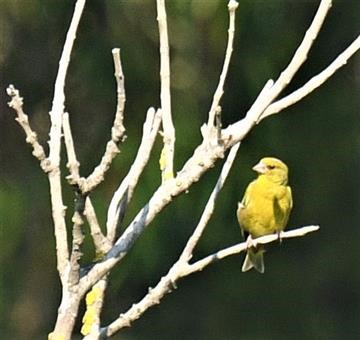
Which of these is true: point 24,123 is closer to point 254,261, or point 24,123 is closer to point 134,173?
point 134,173

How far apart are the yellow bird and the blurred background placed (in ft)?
4.19

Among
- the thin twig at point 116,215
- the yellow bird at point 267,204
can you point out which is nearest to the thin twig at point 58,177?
the thin twig at point 116,215

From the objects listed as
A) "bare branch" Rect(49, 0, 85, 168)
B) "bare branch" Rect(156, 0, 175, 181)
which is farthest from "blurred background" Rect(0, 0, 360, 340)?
"bare branch" Rect(49, 0, 85, 168)

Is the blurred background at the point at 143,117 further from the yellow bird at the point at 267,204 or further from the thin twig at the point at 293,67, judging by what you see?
the thin twig at the point at 293,67

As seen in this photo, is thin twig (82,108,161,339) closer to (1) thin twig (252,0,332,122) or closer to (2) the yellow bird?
(1) thin twig (252,0,332,122)

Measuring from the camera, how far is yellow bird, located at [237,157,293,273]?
299 centimetres

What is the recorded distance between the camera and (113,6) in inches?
186

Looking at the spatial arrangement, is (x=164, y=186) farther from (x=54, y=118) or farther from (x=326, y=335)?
(x=326, y=335)

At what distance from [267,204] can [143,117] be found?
5.79 ft

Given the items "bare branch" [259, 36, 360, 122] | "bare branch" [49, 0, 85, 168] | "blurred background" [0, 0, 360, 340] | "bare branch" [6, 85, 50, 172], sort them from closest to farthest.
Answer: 1. "bare branch" [6, 85, 50, 172]
2. "bare branch" [49, 0, 85, 168]
3. "bare branch" [259, 36, 360, 122]
4. "blurred background" [0, 0, 360, 340]

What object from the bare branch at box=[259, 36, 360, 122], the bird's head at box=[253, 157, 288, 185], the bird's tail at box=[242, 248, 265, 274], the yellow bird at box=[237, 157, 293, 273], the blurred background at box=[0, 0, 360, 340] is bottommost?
the bare branch at box=[259, 36, 360, 122]

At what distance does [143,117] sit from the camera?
472 cm

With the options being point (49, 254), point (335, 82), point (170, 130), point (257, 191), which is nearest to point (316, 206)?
point (335, 82)

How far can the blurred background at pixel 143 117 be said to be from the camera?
4684 mm
